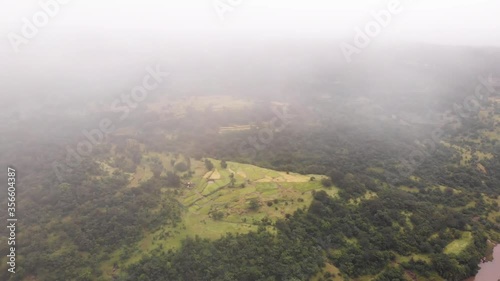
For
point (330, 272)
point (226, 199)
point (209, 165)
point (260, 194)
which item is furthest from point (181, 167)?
point (330, 272)

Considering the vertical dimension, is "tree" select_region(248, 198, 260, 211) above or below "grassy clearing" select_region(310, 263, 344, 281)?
above

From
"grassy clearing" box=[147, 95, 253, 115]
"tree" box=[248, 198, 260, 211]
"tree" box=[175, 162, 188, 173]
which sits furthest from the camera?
"grassy clearing" box=[147, 95, 253, 115]

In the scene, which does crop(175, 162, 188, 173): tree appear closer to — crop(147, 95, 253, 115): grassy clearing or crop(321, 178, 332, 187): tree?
crop(321, 178, 332, 187): tree

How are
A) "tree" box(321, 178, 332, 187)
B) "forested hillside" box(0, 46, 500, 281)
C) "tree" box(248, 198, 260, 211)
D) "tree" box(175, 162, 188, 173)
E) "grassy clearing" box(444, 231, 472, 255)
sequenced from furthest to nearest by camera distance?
1. "tree" box(175, 162, 188, 173)
2. "tree" box(321, 178, 332, 187)
3. "tree" box(248, 198, 260, 211)
4. "grassy clearing" box(444, 231, 472, 255)
5. "forested hillside" box(0, 46, 500, 281)

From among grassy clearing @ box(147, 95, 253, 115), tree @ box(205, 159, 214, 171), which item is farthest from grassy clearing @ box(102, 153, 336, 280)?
grassy clearing @ box(147, 95, 253, 115)

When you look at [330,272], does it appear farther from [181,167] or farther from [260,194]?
[181,167]

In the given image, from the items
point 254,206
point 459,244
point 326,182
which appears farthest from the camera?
point 326,182

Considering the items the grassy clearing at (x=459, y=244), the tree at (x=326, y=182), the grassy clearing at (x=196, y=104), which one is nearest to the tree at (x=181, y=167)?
the tree at (x=326, y=182)

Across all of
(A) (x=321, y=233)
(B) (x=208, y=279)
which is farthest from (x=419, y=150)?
(B) (x=208, y=279)

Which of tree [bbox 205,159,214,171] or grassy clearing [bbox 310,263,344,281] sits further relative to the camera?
tree [bbox 205,159,214,171]
